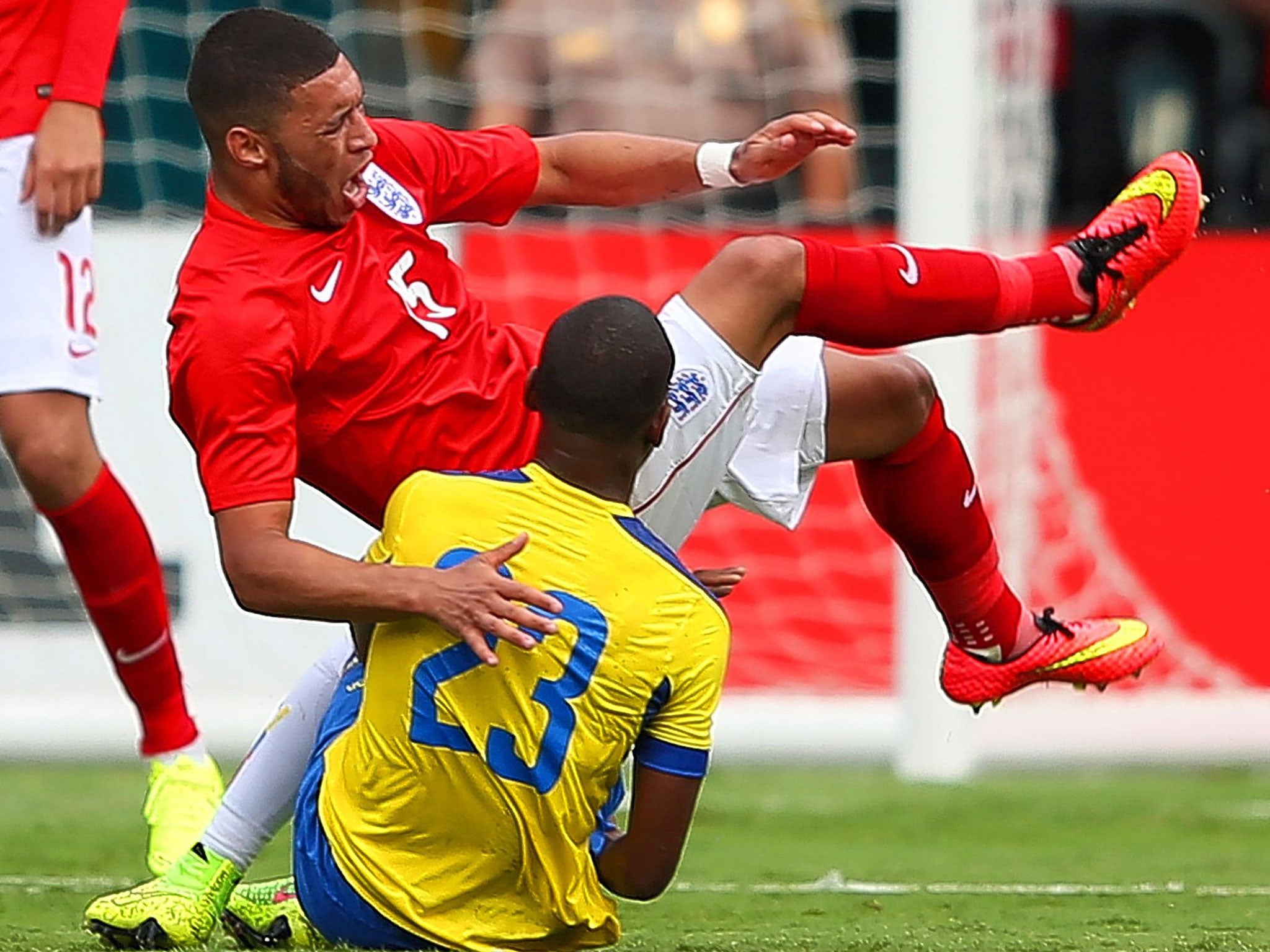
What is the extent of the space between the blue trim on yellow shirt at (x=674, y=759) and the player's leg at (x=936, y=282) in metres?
0.78

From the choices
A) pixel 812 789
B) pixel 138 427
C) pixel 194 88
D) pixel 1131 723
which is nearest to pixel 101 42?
pixel 194 88

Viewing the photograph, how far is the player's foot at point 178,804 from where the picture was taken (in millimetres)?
3979

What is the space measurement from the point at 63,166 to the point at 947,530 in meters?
1.62

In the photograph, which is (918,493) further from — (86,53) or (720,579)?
(86,53)

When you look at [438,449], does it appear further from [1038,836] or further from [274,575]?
[1038,836]

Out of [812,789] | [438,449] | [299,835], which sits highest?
[438,449]

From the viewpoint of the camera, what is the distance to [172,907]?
3.36 m

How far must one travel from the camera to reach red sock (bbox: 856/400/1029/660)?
3846 millimetres

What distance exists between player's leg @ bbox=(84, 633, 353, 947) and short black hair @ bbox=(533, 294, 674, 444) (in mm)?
712

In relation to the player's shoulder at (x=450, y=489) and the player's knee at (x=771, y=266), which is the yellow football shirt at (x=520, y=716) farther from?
the player's knee at (x=771, y=266)


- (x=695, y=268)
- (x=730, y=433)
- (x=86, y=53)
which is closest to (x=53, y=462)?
(x=86, y=53)

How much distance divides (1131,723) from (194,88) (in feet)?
11.2

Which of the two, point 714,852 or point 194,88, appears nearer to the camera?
point 194,88

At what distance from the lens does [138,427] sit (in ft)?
21.2
